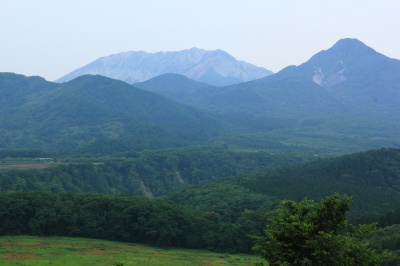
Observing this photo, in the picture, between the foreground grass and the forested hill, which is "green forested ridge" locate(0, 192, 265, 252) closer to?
the foreground grass

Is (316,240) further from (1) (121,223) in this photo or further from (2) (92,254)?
(1) (121,223)

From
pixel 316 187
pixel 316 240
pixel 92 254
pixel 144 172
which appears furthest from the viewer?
pixel 144 172

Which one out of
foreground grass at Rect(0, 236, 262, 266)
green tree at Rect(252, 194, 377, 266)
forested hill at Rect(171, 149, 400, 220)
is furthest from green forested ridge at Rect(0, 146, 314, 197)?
green tree at Rect(252, 194, 377, 266)

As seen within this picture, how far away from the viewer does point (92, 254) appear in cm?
5766

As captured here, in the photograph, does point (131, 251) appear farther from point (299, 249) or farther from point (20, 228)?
point (299, 249)

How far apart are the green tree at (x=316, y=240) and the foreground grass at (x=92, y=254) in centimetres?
2870

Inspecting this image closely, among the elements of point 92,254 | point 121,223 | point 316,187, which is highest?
point 92,254

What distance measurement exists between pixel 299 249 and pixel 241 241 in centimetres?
4855

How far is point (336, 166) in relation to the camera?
13012 centimetres

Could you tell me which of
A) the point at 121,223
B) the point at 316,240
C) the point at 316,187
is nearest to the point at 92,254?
the point at 121,223

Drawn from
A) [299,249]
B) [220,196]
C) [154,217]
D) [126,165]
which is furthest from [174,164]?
[299,249]

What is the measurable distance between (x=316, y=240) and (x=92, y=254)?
41.2 m

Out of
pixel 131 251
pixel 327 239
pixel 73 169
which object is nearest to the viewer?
pixel 327 239

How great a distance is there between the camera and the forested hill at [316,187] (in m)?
96.9
